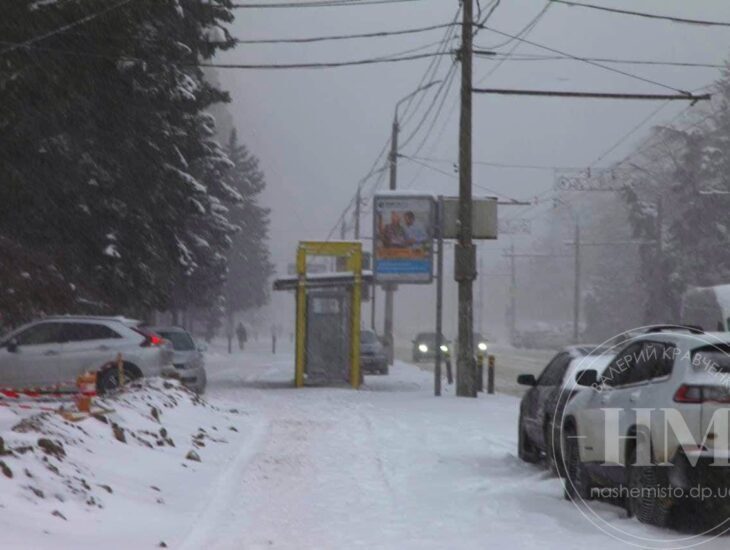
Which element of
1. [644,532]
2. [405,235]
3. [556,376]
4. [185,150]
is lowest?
[644,532]

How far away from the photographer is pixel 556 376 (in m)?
14.8

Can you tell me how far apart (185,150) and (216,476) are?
20.1m

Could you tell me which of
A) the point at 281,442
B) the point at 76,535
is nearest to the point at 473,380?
the point at 281,442

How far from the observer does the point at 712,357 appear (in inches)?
396

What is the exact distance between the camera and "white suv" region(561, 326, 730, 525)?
32.1 feet

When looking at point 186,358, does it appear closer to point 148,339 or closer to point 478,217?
point 148,339

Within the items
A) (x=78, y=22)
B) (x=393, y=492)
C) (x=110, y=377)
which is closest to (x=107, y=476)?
(x=393, y=492)

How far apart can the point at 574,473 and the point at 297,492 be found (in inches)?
113

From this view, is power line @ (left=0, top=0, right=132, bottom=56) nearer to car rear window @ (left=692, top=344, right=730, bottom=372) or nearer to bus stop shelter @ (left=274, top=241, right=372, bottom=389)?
bus stop shelter @ (left=274, top=241, right=372, bottom=389)

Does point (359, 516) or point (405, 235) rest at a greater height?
point (405, 235)

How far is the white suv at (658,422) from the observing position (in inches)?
385

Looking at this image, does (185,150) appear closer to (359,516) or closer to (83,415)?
(83,415)

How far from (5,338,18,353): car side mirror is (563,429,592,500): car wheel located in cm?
1326

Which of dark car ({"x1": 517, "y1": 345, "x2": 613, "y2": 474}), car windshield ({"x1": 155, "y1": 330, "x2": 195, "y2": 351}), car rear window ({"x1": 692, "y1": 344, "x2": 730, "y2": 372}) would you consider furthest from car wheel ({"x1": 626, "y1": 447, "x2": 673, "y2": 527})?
car windshield ({"x1": 155, "y1": 330, "x2": 195, "y2": 351})
